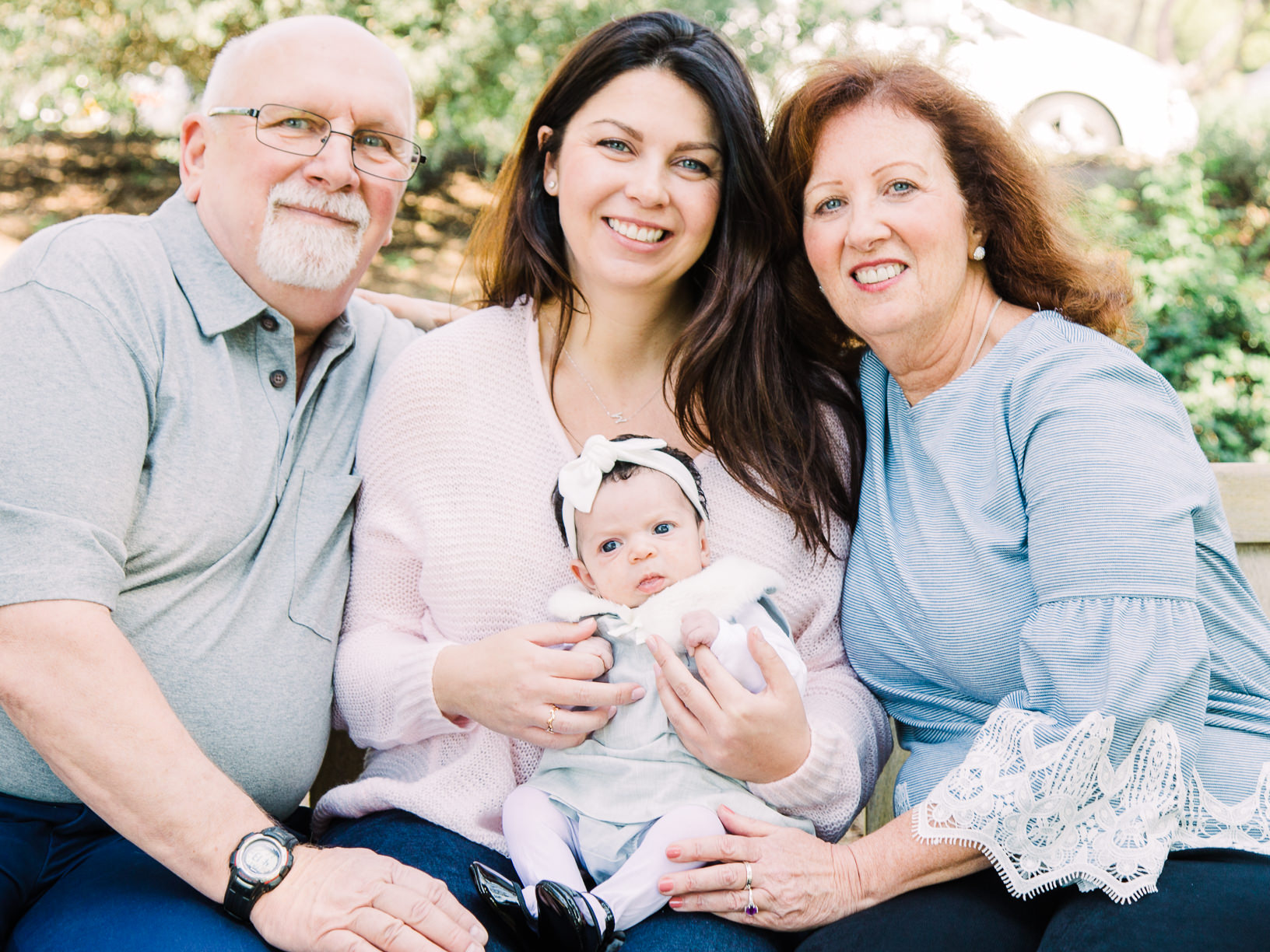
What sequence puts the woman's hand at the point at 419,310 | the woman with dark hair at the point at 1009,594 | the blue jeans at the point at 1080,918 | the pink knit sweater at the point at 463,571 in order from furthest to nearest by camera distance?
the woman's hand at the point at 419,310
the pink knit sweater at the point at 463,571
the woman with dark hair at the point at 1009,594
the blue jeans at the point at 1080,918

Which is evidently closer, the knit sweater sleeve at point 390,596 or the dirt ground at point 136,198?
the knit sweater sleeve at point 390,596

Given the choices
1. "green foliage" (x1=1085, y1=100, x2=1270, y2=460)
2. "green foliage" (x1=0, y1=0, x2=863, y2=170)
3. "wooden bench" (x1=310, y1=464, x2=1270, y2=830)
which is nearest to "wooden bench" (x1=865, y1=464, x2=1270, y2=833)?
"wooden bench" (x1=310, y1=464, x2=1270, y2=830)

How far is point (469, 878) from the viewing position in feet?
7.04

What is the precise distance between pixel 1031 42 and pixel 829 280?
650 centimetres

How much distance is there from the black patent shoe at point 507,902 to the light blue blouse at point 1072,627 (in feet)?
2.52

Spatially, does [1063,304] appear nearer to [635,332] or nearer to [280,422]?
[635,332]

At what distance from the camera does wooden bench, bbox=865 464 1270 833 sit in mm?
2691

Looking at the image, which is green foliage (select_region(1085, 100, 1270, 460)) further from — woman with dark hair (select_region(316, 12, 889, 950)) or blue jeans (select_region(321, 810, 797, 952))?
blue jeans (select_region(321, 810, 797, 952))

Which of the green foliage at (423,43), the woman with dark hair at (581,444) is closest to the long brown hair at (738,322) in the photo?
the woman with dark hair at (581,444)

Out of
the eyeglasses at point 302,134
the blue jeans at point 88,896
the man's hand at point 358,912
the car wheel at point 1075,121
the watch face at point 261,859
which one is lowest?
the blue jeans at point 88,896

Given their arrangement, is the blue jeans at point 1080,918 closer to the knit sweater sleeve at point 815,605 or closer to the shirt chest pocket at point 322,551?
the knit sweater sleeve at point 815,605

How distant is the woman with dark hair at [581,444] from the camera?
2.23 metres

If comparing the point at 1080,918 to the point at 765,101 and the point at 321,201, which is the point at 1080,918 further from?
the point at 765,101

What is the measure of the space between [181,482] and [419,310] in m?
1.19
